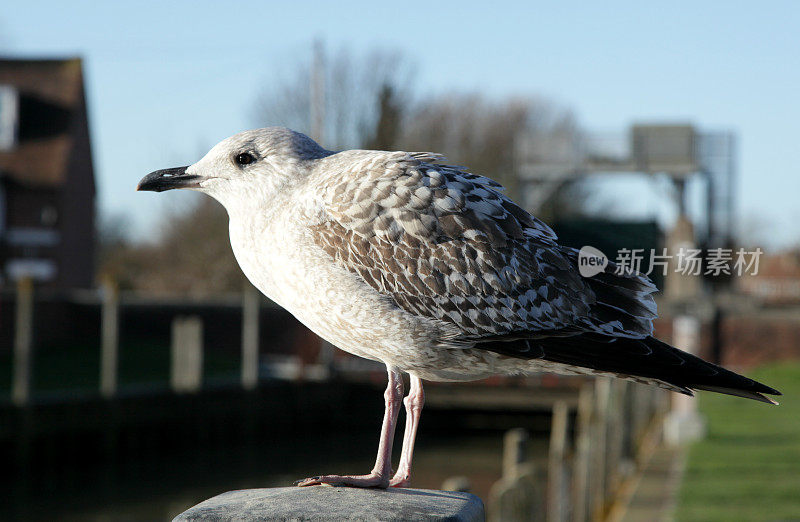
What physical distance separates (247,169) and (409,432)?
820 millimetres

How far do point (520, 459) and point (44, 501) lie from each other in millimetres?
13643

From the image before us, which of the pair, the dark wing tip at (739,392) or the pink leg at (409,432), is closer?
the dark wing tip at (739,392)

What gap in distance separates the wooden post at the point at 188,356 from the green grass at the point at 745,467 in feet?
40.1

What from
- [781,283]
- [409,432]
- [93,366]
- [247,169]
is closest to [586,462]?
[409,432]

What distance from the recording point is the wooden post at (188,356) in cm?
2398

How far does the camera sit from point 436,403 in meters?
26.8

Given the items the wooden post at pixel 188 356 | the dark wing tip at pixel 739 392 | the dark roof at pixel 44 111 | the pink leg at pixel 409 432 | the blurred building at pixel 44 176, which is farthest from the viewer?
the dark roof at pixel 44 111

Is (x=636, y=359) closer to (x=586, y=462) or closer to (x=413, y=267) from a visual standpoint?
(x=413, y=267)

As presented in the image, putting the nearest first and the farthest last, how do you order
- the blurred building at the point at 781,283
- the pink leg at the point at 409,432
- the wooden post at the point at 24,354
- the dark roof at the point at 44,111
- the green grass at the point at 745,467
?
the pink leg at the point at 409,432 < the green grass at the point at 745,467 < the wooden post at the point at 24,354 < the dark roof at the point at 44,111 < the blurred building at the point at 781,283

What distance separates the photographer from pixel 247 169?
2514 mm

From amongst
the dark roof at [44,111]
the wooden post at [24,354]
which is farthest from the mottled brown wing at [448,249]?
the dark roof at [44,111]

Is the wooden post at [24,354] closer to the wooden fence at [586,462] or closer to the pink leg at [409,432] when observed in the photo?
the wooden fence at [586,462]

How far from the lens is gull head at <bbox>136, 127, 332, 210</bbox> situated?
2510mm

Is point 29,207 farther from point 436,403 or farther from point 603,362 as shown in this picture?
point 603,362
